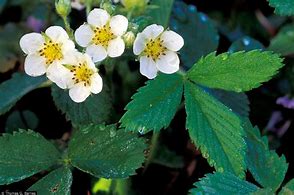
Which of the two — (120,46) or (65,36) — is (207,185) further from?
(65,36)


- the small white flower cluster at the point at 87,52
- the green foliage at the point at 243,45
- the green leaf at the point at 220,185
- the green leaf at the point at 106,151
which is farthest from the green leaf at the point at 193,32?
the green leaf at the point at 220,185

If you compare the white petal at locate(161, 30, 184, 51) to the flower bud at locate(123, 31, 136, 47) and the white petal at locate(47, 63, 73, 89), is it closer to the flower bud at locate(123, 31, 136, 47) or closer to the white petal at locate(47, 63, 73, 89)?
the flower bud at locate(123, 31, 136, 47)


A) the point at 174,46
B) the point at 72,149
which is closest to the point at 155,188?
the point at 72,149

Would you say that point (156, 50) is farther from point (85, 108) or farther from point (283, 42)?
point (283, 42)

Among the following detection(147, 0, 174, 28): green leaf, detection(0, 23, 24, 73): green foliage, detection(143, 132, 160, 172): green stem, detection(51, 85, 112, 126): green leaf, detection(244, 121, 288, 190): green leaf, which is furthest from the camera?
detection(0, 23, 24, 73): green foliage

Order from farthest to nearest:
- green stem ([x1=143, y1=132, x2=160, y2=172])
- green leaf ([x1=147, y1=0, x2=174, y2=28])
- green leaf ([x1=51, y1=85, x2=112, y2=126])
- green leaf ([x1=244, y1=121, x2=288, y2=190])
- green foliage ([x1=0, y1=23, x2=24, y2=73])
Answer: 1. green foliage ([x1=0, y1=23, x2=24, y2=73])
2. green leaf ([x1=147, y1=0, x2=174, y2=28])
3. green stem ([x1=143, y1=132, x2=160, y2=172])
4. green leaf ([x1=51, y1=85, x2=112, y2=126])
5. green leaf ([x1=244, y1=121, x2=288, y2=190])

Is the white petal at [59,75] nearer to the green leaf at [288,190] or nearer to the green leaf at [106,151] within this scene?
the green leaf at [106,151]

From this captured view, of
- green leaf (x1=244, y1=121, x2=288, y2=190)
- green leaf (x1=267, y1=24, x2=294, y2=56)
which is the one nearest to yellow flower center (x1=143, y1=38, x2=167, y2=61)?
green leaf (x1=244, y1=121, x2=288, y2=190)
